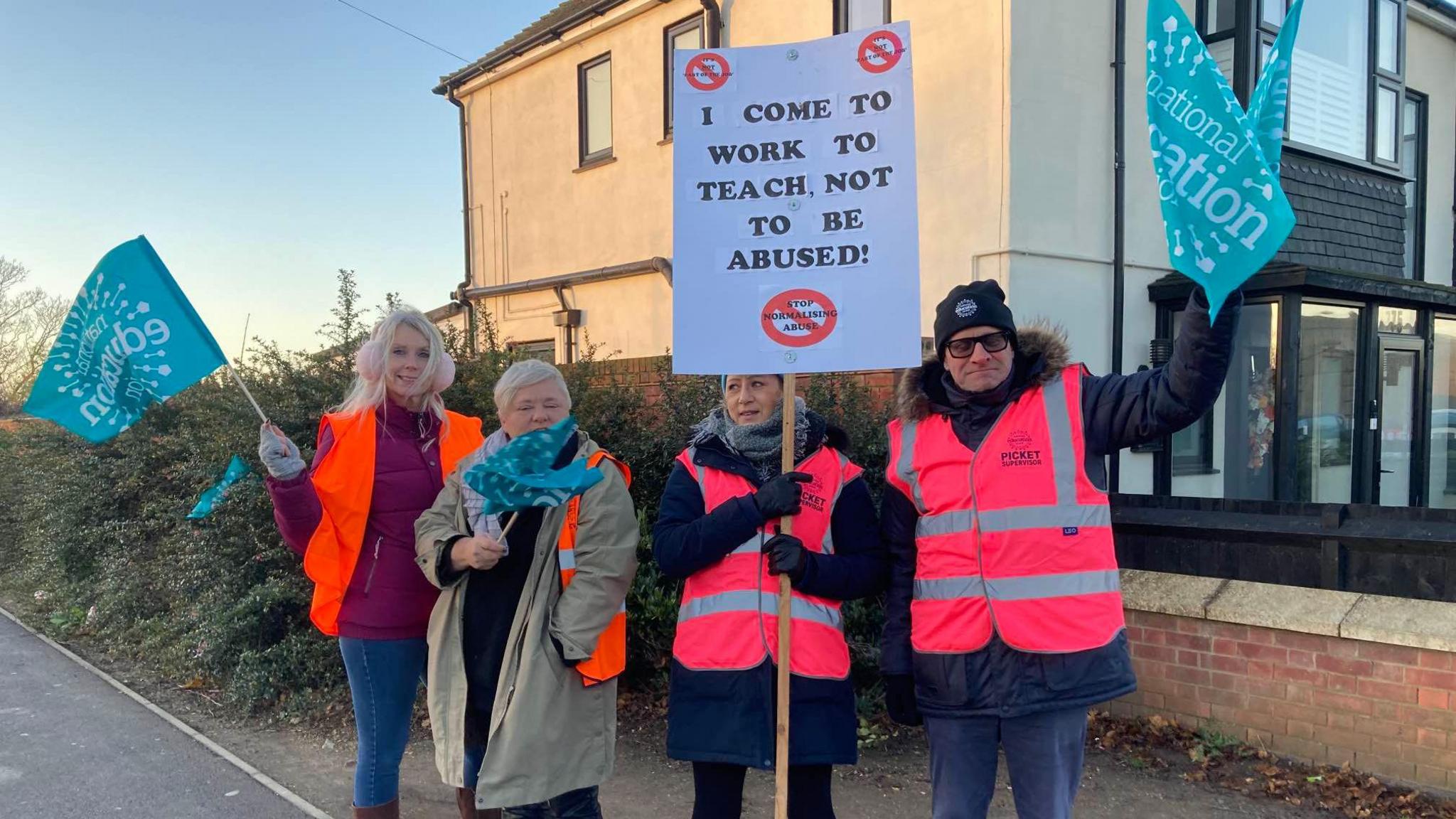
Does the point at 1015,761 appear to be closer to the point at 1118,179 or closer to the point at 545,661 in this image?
the point at 545,661

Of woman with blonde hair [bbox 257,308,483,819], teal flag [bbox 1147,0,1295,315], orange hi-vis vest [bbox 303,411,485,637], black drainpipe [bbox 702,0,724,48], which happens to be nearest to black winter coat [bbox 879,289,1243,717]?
teal flag [bbox 1147,0,1295,315]

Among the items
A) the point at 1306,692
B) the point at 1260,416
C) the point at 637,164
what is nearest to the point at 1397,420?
the point at 1260,416

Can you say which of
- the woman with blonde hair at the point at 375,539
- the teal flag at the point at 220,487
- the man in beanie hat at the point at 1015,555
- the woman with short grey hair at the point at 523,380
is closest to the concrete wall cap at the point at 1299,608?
the man in beanie hat at the point at 1015,555

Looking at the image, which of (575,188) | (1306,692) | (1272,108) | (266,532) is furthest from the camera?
(575,188)

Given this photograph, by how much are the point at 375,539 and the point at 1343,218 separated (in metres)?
9.64

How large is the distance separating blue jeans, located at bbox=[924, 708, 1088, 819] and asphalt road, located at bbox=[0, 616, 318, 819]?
286 cm

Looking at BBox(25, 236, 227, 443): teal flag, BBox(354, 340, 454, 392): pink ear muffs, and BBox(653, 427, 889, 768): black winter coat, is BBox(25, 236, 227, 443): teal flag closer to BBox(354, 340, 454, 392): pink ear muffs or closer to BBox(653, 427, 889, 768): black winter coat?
BBox(354, 340, 454, 392): pink ear muffs

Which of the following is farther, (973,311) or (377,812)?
(377,812)

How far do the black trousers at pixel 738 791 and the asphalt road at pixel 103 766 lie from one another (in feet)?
7.37

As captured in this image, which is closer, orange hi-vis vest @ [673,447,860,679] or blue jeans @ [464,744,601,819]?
orange hi-vis vest @ [673,447,860,679]

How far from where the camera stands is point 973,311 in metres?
2.52

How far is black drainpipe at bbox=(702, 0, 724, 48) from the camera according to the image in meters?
9.50

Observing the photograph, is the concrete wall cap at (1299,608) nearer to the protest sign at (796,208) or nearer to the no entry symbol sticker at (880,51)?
the protest sign at (796,208)

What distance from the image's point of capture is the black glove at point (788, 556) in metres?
2.56
